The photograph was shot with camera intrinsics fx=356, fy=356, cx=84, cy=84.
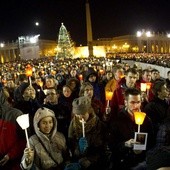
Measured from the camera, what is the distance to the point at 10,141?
4480 mm

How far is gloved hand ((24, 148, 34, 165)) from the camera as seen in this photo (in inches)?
145

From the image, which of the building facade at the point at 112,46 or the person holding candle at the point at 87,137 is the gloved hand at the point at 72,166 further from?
the building facade at the point at 112,46

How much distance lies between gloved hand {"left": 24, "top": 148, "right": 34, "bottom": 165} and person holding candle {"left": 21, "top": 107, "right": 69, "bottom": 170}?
216mm

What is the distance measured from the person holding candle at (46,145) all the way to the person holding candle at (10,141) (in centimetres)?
42

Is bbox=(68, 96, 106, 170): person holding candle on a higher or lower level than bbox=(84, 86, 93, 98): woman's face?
lower

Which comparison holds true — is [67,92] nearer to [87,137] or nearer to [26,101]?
[26,101]

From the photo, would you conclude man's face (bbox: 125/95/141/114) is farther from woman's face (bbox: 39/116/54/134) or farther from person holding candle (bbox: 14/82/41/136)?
person holding candle (bbox: 14/82/41/136)

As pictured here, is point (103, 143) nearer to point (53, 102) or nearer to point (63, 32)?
point (53, 102)

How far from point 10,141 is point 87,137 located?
100 cm

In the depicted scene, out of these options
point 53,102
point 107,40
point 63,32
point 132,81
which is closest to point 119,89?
point 132,81

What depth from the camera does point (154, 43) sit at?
125938 mm

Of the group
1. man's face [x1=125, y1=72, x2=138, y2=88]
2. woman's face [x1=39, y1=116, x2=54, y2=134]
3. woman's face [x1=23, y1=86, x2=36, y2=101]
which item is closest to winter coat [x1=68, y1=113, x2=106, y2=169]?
woman's face [x1=39, y1=116, x2=54, y2=134]

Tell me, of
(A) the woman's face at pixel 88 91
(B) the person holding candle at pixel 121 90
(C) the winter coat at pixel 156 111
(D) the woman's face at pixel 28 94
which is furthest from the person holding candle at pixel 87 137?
(B) the person holding candle at pixel 121 90

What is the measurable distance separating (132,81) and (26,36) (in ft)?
361
